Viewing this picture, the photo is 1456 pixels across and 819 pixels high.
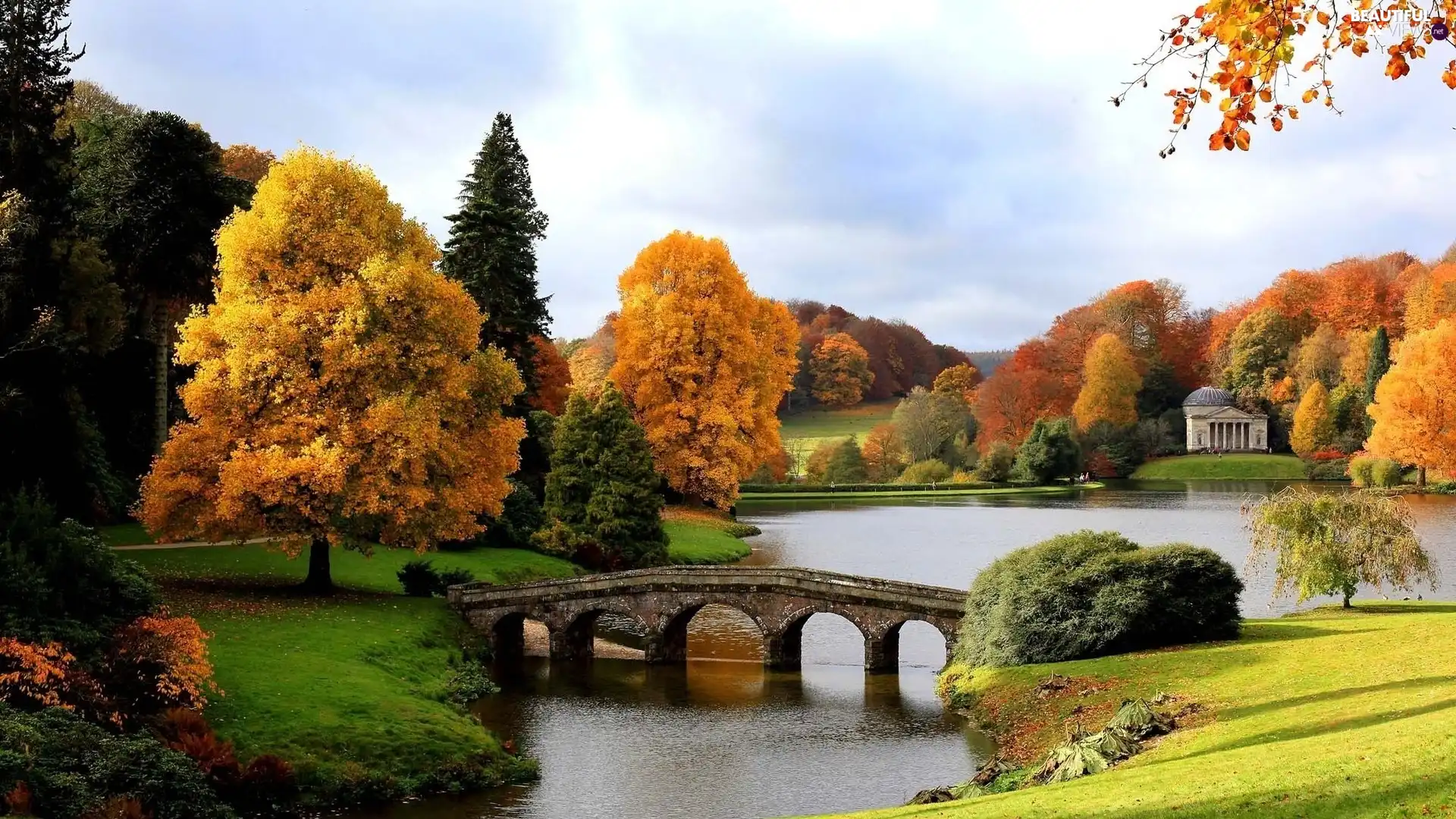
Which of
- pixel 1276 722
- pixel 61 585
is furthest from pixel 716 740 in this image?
pixel 61 585

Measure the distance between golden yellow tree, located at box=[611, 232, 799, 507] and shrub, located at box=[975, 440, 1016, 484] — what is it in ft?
173

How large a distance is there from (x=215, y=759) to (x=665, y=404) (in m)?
43.7

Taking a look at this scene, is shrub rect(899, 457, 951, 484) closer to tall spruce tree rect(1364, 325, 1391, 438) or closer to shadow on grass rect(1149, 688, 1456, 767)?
tall spruce tree rect(1364, 325, 1391, 438)

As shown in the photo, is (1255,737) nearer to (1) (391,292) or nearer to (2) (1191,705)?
(2) (1191,705)

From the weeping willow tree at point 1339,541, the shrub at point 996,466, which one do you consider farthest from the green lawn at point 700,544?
the shrub at point 996,466

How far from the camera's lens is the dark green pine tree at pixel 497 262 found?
57312mm

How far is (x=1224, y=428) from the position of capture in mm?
127625

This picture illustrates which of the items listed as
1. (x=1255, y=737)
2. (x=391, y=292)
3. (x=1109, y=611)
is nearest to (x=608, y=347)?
(x=391, y=292)

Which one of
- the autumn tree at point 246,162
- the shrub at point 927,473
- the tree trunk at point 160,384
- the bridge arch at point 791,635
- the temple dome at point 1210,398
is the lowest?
the bridge arch at point 791,635

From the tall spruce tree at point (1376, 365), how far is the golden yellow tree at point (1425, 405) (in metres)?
21.3

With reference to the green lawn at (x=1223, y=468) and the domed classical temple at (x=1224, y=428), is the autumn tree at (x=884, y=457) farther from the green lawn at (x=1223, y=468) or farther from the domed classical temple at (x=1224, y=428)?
the domed classical temple at (x=1224, y=428)

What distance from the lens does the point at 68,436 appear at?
36062 millimetres

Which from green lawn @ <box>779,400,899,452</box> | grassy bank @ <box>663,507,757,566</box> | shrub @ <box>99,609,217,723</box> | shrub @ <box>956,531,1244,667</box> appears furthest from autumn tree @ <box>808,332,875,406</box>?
shrub @ <box>99,609,217,723</box>

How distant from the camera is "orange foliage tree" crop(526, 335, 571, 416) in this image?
7019 cm
